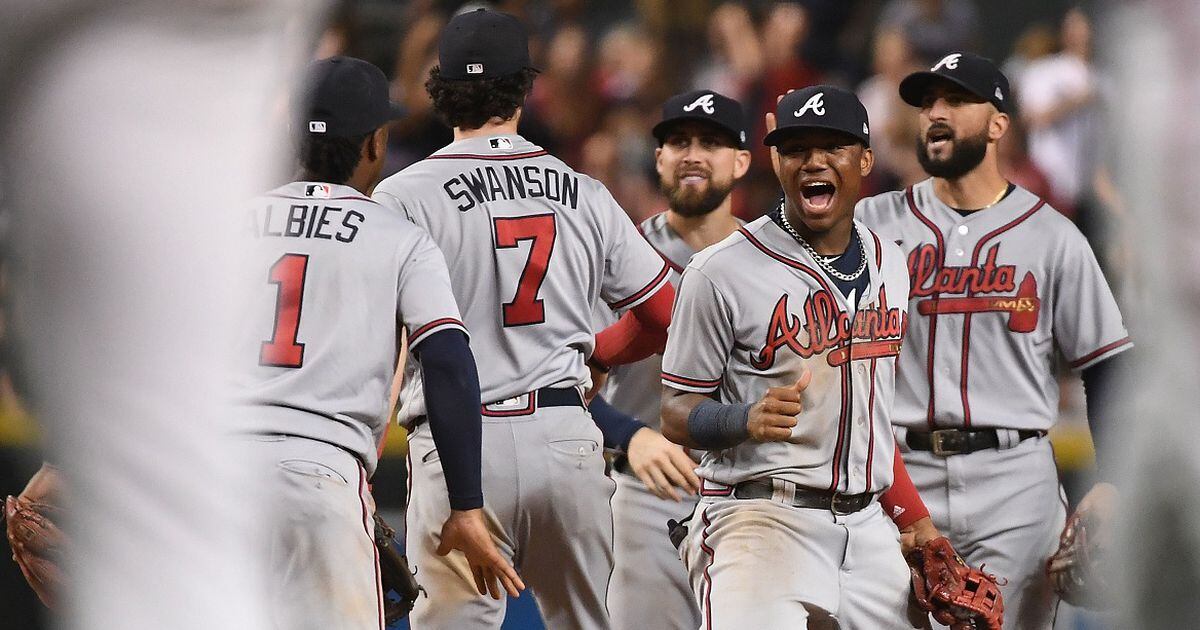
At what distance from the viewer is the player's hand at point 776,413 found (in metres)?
3.52

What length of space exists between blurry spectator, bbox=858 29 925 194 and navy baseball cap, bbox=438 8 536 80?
350 cm

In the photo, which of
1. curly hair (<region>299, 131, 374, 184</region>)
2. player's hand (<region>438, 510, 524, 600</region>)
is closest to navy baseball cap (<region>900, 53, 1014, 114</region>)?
curly hair (<region>299, 131, 374, 184</region>)

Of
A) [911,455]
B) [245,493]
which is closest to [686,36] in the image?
[911,455]

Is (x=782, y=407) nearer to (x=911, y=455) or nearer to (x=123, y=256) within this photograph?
(x=911, y=455)

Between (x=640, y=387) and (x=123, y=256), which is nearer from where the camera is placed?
(x=123, y=256)

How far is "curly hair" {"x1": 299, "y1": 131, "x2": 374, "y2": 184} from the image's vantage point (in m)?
3.84

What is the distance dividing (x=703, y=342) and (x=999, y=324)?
48.0 inches

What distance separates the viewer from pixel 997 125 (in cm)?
478

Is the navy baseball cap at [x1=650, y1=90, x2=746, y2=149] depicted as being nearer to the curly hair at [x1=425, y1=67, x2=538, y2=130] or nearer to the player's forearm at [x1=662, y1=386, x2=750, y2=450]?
the curly hair at [x1=425, y1=67, x2=538, y2=130]

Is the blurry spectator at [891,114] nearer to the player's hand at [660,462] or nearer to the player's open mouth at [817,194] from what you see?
the player's hand at [660,462]

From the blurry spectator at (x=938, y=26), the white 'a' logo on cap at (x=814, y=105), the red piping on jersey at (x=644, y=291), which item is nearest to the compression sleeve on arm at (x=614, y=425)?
the red piping on jersey at (x=644, y=291)

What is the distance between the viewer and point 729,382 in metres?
3.88

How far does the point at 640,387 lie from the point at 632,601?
2.25 feet

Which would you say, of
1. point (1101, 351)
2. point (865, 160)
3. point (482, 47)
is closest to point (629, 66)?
point (482, 47)
